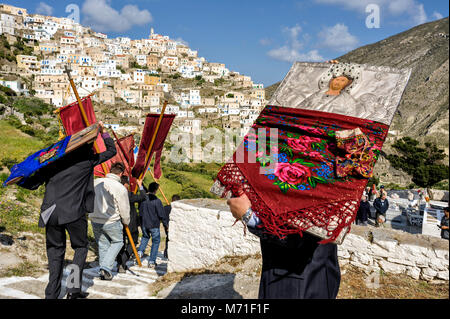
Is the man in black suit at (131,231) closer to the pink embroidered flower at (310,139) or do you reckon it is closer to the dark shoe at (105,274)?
the dark shoe at (105,274)

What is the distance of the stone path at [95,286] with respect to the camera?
11.8ft

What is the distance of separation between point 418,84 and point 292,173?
9259cm

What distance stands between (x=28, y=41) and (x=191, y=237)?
11529 cm

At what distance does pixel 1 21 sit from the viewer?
300 feet

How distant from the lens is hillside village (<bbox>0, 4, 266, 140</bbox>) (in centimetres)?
8112

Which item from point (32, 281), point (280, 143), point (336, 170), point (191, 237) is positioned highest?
point (280, 143)

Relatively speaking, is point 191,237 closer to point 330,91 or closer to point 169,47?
point 330,91

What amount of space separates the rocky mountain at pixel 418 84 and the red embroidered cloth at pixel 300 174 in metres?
40.0

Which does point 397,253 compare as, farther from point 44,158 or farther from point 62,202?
point 44,158

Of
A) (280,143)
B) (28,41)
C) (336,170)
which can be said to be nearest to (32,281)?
(280,143)

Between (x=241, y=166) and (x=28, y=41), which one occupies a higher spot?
(x=28, y=41)

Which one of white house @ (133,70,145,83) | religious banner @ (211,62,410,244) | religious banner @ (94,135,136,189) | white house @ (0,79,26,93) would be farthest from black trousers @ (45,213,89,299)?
white house @ (133,70,145,83)

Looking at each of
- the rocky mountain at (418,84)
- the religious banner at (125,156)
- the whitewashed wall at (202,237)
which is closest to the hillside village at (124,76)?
the rocky mountain at (418,84)

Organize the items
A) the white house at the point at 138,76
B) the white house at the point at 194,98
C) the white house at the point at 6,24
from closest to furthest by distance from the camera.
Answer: the white house at the point at 6,24, the white house at the point at 194,98, the white house at the point at 138,76
